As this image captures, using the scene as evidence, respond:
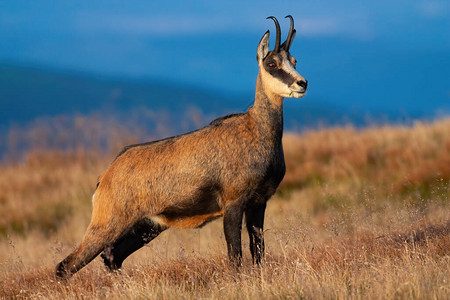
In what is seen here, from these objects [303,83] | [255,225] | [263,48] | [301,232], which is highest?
[263,48]

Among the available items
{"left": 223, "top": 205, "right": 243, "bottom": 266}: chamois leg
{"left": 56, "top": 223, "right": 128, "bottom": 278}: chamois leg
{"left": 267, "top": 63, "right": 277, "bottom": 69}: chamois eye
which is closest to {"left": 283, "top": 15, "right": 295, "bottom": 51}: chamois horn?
{"left": 267, "top": 63, "right": 277, "bottom": 69}: chamois eye

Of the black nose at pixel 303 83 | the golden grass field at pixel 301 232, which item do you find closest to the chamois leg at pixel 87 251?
the golden grass field at pixel 301 232

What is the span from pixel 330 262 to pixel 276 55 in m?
2.61

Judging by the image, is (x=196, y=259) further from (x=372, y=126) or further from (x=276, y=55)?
(x=372, y=126)

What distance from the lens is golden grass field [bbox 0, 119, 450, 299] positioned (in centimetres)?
670

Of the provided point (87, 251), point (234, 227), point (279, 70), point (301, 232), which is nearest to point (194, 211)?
point (234, 227)

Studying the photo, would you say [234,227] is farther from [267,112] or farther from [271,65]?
[271,65]

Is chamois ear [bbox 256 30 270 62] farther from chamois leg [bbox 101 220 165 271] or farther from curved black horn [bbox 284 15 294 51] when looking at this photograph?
chamois leg [bbox 101 220 165 271]

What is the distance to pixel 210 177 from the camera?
7816mm

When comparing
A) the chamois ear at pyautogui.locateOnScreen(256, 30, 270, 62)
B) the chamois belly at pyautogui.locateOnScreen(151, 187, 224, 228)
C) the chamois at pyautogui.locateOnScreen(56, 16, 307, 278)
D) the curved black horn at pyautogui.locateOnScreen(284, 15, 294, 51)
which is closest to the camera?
the chamois at pyautogui.locateOnScreen(56, 16, 307, 278)

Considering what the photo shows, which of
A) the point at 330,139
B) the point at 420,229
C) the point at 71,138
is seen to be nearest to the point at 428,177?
the point at 330,139

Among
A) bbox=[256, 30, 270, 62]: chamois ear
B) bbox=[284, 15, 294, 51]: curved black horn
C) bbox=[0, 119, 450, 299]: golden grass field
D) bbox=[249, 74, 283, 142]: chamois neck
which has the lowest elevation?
bbox=[0, 119, 450, 299]: golden grass field

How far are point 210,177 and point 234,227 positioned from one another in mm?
698

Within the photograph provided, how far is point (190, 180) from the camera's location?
7.92m
